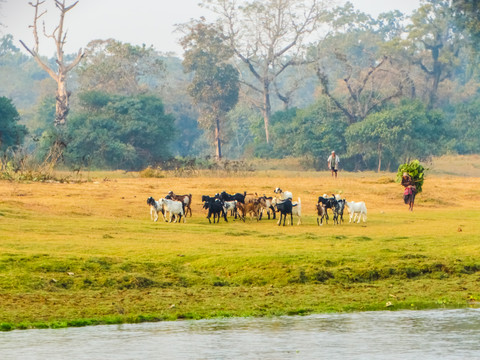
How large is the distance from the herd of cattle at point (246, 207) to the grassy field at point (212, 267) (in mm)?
455

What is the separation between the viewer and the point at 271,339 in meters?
11.4

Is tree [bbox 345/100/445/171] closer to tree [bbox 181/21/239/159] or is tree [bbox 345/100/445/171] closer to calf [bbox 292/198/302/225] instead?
tree [bbox 181/21/239/159]

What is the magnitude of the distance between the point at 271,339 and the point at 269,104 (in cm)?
6468

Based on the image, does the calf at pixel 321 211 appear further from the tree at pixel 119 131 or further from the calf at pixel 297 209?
the tree at pixel 119 131

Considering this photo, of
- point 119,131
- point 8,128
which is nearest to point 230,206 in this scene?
point 8,128

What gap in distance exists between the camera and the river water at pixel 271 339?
1055 cm

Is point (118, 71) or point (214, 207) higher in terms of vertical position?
point (118, 71)

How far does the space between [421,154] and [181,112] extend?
33.4 metres

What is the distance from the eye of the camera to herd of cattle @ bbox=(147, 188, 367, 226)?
24.0 m

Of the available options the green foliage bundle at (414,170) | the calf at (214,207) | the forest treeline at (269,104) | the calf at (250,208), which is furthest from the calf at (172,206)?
the forest treeline at (269,104)

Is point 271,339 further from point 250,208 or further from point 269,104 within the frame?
point 269,104

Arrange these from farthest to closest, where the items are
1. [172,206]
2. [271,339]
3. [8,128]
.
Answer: [8,128] < [172,206] < [271,339]

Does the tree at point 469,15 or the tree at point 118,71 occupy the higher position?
the tree at point 469,15

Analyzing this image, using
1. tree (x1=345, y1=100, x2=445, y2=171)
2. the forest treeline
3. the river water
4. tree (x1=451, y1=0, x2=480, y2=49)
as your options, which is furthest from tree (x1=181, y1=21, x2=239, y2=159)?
the river water
